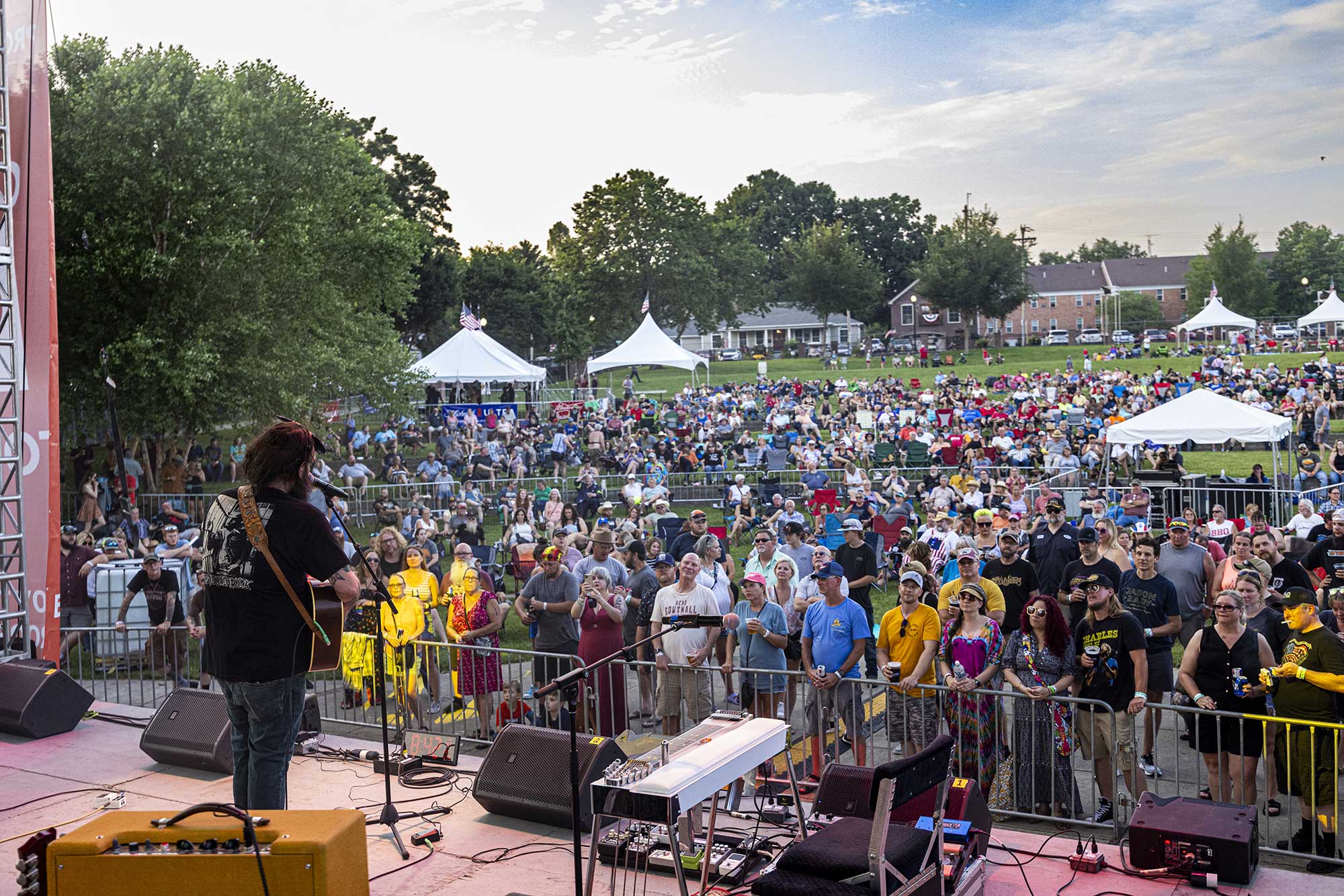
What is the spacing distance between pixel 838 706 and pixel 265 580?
14.0 ft

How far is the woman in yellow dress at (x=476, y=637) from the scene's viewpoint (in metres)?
8.88

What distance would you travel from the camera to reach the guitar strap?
4676mm

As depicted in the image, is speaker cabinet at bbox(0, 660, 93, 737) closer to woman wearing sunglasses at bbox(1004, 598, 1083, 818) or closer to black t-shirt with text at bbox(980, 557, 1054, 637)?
woman wearing sunglasses at bbox(1004, 598, 1083, 818)

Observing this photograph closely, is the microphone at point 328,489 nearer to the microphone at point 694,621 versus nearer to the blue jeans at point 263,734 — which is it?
the blue jeans at point 263,734

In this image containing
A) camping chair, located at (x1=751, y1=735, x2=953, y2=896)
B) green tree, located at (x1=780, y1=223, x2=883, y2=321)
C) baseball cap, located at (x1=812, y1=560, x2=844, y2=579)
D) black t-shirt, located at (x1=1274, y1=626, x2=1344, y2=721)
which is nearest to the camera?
camping chair, located at (x1=751, y1=735, x2=953, y2=896)

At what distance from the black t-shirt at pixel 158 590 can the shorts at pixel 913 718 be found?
7.46m

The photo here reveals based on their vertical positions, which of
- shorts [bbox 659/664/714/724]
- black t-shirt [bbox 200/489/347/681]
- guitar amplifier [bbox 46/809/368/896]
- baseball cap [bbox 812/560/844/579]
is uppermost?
black t-shirt [bbox 200/489/347/681]

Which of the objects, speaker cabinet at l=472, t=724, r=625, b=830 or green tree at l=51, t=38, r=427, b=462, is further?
green tree at l=51, t=38, r=427, b=462

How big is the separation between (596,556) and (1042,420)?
2365 centimetres

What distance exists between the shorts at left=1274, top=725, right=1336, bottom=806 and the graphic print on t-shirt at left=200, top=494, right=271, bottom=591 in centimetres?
564

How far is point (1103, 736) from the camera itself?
7113mm

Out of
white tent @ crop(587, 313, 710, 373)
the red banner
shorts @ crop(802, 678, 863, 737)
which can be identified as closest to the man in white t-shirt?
shorts @ crop(802, 678, 863, 737)

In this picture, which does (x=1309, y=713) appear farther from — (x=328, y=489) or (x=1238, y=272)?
(x=1238, y=272)

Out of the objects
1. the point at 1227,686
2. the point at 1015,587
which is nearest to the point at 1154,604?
the point at 1015,587
